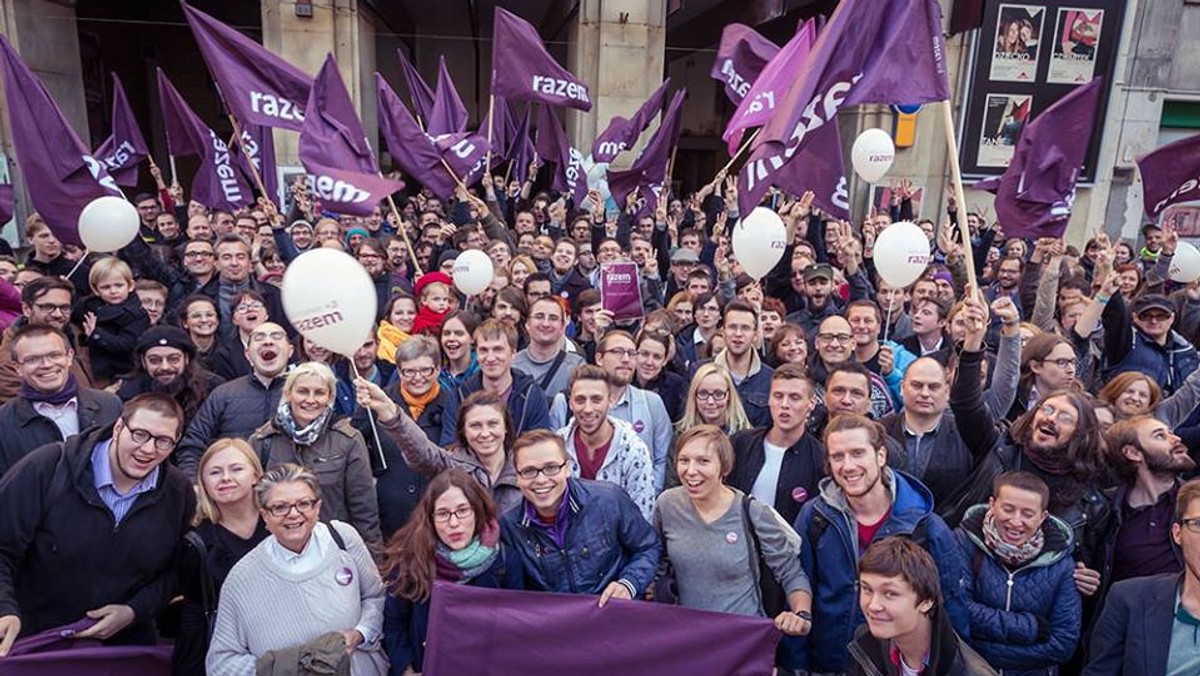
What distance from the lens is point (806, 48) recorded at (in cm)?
521

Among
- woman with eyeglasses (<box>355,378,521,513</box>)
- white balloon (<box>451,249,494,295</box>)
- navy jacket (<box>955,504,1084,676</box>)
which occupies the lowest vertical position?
navy jacket (<box>955,504,1084,676</box>)

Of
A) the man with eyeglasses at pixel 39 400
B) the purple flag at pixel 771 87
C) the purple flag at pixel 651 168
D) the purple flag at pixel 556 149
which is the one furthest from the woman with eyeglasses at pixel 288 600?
the purple flag at pixel 556 149

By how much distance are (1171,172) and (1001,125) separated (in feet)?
32.6

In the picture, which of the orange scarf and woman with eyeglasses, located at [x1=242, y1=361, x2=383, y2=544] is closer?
woman with eyeglasses, located at [x1=242, y1=361, x2=383, y2=544]

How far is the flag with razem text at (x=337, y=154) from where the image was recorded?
5.61m

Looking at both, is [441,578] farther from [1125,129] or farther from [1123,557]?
[1125,129]

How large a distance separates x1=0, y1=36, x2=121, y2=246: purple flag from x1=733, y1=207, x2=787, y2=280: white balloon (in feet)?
17.0

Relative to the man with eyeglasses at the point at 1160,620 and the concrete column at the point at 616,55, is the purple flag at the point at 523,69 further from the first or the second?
the man with eyeglasses at the point at 1160,620

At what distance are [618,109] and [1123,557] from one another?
12.5 metres

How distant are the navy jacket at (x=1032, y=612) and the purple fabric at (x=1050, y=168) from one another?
399 centimetres

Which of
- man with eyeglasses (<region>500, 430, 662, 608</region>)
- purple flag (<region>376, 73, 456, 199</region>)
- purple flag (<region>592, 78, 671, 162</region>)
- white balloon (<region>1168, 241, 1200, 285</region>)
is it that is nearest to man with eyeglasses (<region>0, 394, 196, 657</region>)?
man with eyeglasses (<region>500, 430, 662, 608</region>)

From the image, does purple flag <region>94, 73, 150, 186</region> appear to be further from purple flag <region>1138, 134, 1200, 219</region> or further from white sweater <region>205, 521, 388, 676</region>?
purple flag <region>1138, 134, 1200, 219</region>

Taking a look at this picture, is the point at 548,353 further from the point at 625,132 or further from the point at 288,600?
the point at 625,132

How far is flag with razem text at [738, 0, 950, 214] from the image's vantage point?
3820 millimetres
